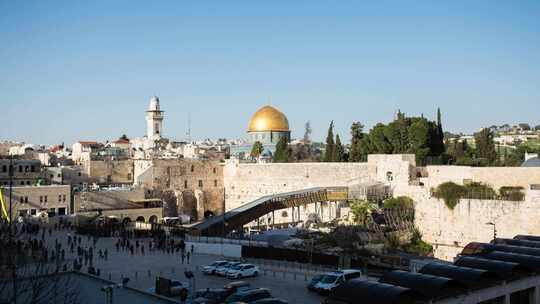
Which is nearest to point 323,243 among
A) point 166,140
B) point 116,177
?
point 116,177

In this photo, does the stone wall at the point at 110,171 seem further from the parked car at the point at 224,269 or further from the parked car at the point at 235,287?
the parked car at the point at 235,287

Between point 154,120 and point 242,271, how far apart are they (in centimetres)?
4452

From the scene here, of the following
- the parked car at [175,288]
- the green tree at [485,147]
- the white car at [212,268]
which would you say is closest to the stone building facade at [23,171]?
the white car at [212,268]

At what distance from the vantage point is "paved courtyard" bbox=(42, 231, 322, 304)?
15383mm

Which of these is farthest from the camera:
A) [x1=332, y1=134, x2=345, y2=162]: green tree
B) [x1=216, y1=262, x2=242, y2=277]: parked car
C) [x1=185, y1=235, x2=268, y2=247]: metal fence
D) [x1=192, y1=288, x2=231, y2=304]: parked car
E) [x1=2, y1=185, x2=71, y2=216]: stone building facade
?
[x1=332, y1=134, x2=345, y2=162]: green tree

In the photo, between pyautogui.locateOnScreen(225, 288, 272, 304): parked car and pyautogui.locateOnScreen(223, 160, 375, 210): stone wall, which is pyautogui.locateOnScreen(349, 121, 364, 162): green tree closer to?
pyautogui.locateOnScreen(223, 160, 375, 210): stone wall

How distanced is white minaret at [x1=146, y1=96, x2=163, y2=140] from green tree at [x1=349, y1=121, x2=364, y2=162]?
25.3m

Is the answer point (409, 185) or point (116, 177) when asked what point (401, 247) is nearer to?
point (409, 185)

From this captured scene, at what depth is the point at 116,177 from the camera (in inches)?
1759

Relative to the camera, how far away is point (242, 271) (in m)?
17.3

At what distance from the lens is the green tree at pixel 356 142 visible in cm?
3921

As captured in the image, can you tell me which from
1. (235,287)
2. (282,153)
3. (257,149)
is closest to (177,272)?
(235,287)

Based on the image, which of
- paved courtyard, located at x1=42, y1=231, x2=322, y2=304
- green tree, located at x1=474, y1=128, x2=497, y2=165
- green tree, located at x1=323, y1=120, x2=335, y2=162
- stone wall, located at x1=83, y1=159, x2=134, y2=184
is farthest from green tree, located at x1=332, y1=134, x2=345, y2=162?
paved courtyard, located at x1=42, y1=231, x2=322, y2=304

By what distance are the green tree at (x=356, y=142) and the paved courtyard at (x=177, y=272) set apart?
1851cm
